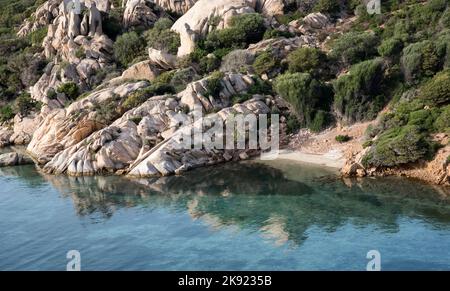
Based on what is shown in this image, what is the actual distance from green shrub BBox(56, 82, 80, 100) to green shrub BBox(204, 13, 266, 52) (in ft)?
68.3

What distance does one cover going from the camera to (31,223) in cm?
4338

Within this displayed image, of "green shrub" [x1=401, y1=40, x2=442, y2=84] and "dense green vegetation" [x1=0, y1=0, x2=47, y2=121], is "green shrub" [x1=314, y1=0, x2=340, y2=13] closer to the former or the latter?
"green shrub" [x1=401, y1=40, x2=442, y2=84]

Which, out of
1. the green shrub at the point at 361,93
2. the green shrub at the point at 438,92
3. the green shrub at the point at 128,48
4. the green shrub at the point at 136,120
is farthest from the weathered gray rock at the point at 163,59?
the green shrub at the point at 438,92

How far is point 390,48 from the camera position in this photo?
62.3 m

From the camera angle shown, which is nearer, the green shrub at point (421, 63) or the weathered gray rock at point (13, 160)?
the green shrub at point (421, 63)

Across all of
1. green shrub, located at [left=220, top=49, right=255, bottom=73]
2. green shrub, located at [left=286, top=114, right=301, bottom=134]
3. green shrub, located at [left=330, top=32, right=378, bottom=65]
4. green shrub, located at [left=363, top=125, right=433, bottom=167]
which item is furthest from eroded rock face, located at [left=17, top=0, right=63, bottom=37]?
green shrub, located at [left=363, top=125, right=433, bottom=167]

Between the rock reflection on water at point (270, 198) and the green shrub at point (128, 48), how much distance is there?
34.3 metres

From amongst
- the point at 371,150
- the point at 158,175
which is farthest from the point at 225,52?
the point at 371,150

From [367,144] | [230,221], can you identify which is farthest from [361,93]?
[230,221]

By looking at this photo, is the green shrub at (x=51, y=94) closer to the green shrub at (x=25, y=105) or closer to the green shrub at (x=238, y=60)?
the green shrub at (x=25, y=105)

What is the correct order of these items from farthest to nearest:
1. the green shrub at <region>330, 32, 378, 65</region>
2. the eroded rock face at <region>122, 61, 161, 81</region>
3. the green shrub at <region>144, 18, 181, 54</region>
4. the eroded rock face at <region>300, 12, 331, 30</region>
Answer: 1. the green shrub at <region>144, 18, 181, 54</region>
2. the eroded rock face at <region>300, 12, 331, 30</region>
3. the eroded rock face at <region>122, 61, 161, 81</region>
4. the green shrub at <region>330, 32, 378, 65</region>

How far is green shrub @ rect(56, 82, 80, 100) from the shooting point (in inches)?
3225

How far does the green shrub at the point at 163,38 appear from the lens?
3369 inches
